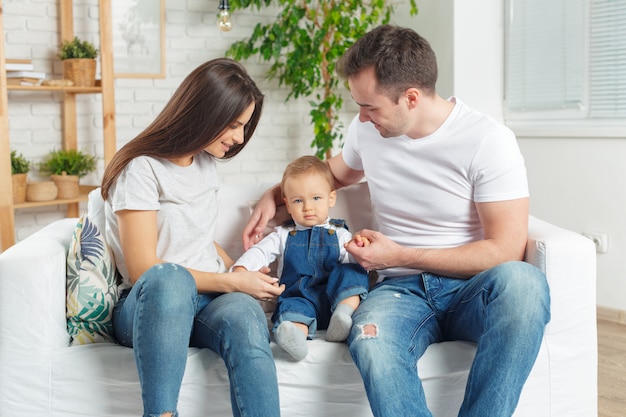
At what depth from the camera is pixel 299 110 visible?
4.46m

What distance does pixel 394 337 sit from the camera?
1.72 metres

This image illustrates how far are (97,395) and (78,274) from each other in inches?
11.8

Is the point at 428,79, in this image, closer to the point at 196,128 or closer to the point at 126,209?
the point at 196,128

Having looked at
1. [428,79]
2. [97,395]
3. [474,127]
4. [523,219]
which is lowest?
[97,395]

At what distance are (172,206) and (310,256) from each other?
0.40m

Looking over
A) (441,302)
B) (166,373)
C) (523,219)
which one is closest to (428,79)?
(523,219)

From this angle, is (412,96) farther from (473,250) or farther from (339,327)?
(339,327)

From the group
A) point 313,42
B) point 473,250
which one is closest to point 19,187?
point 313,42

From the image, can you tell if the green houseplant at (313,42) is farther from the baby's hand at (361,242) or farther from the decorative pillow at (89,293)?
the decorative pillow at (89,293)

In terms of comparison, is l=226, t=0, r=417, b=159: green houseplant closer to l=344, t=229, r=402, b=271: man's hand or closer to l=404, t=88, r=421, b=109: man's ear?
l=404, t=88, r=421, b=109: man's ear

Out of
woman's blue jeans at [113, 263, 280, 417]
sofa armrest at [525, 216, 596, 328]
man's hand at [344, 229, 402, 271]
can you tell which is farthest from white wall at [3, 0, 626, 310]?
woman's blue jeans at [113, 263, 280, 417]

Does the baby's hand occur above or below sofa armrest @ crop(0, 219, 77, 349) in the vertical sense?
above

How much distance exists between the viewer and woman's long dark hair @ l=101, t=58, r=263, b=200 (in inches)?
73.7

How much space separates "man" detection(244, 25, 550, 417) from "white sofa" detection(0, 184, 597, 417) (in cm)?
10
